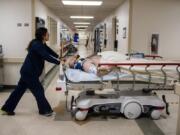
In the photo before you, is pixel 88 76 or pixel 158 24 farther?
pixel 158 24

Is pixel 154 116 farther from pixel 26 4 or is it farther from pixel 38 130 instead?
pixel 26 4

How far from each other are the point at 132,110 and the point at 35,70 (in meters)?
1.73

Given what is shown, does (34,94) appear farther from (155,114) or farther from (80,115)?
(155,114)

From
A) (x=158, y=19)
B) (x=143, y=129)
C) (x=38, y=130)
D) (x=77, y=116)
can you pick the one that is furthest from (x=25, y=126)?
(x=158, y=19)

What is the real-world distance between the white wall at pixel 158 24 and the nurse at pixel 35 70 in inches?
111

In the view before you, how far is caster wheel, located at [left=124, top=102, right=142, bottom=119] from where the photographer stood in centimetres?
383

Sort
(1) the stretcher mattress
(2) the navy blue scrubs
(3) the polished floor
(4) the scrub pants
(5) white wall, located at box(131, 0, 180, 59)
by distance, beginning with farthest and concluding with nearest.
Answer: (5) white wall, located at box(131, 0, 180, 59), (4) the scrub pants, (2) the navy blue scrubs, (1) the stretcher mattress, (3) the polished floor

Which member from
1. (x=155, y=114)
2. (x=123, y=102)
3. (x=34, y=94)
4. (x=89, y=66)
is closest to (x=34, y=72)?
(x=34, y=94)

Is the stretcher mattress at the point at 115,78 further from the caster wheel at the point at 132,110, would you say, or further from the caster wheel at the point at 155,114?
the caster wheel at the point at 155,114

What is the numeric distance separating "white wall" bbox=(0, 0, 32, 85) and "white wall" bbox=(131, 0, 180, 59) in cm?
265

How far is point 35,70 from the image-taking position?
3904 mm

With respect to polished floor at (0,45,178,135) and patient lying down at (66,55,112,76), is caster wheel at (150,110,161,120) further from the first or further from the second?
patient lying down at (66,55,112,76)

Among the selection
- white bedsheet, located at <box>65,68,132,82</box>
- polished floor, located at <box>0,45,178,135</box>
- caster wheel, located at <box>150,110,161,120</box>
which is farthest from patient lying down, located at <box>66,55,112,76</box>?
caster wheel, located at <box>150,110,161,120</box>

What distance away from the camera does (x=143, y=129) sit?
3.49 m
